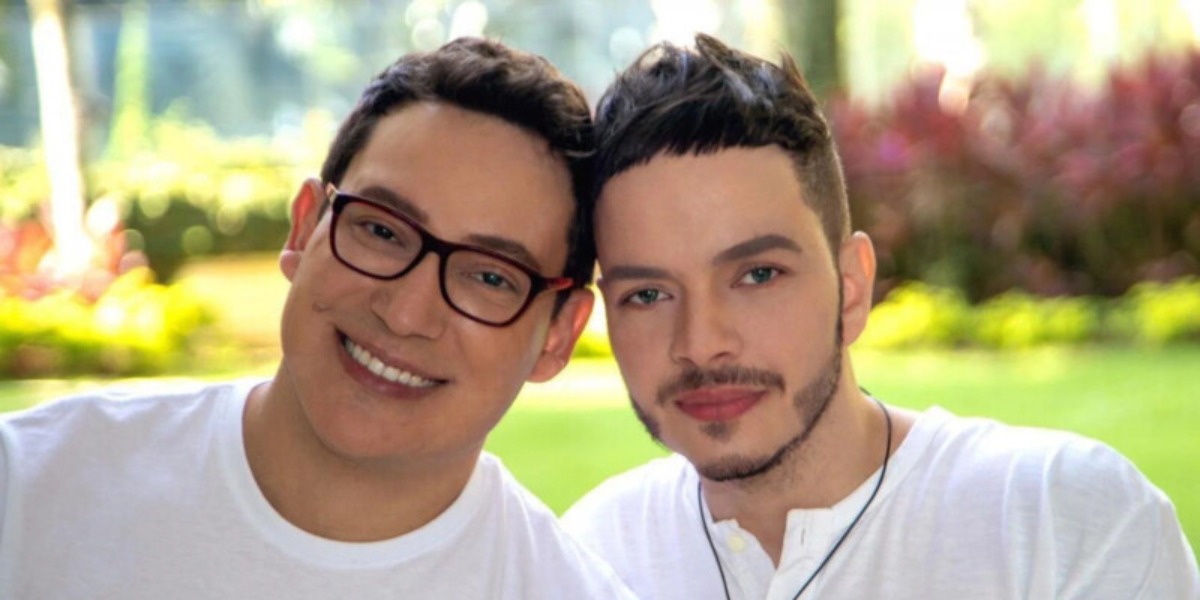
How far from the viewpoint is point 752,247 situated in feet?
6.36

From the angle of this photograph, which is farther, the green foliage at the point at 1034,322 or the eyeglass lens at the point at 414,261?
the green foliage at the point at 1034,322

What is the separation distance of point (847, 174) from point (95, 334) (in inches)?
155

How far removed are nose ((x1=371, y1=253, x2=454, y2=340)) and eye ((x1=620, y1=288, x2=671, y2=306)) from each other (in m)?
0.27

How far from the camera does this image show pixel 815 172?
2074mm

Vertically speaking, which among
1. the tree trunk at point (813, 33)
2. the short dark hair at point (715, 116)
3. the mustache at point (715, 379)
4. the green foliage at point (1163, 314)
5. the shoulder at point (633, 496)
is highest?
the short dark hair at point (715, 116)

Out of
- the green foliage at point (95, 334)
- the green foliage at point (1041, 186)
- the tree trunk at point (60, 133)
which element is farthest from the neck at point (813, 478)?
the tree trunk at point (60, 133)

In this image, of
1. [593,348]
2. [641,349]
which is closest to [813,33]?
[593,348]

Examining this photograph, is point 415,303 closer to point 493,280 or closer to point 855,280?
point 493,280

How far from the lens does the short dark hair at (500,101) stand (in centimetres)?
196

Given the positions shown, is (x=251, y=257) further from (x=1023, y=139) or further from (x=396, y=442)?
(x=396, y=442)

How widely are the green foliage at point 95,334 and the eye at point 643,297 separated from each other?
6.10 m

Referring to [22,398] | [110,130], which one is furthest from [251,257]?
[22,398]

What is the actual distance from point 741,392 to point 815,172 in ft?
1.16

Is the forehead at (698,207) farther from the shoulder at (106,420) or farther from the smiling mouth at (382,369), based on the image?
the shoulder at (106,420)
